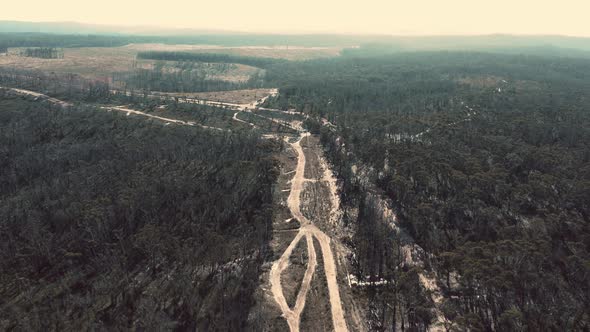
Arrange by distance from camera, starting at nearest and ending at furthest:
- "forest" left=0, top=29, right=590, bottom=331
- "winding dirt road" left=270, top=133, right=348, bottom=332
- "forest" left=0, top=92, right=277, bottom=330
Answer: "winding dirt road" left=270, top=133, right=348, bottom=332 → "forest" left=0, top=92, right=277, bottom=330 → "forest" left=0, top=29, right=590, bottom=331

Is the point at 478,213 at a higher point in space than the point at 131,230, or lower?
higher

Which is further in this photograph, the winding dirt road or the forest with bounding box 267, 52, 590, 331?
the forest with bounding box 267, 52, 590, 331

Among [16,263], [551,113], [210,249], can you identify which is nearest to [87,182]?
[16,263]

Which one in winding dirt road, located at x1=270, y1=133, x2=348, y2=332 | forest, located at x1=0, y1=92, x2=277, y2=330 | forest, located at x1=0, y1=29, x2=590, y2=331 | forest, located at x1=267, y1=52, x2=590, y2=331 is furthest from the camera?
forest, located at x1=267, y1=52, x2=590, y2=331

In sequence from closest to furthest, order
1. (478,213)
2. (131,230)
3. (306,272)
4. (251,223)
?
(306,272) → (131,230) → (251,223) → (478,213)

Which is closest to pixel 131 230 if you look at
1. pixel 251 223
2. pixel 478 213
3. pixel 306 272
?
pixel 251 223

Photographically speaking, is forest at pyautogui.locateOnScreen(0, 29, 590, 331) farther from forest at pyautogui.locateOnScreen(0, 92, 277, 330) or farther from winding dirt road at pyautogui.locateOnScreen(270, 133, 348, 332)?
winding dirt road at pyautogui.locateOnScreen(270, 133, 348, 332)

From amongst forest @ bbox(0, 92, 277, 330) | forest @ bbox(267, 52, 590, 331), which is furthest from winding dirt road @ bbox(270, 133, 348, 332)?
forest @ bbox(267, 52, 590, 331)

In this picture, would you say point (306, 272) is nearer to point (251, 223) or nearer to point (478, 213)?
point (251, 223)
